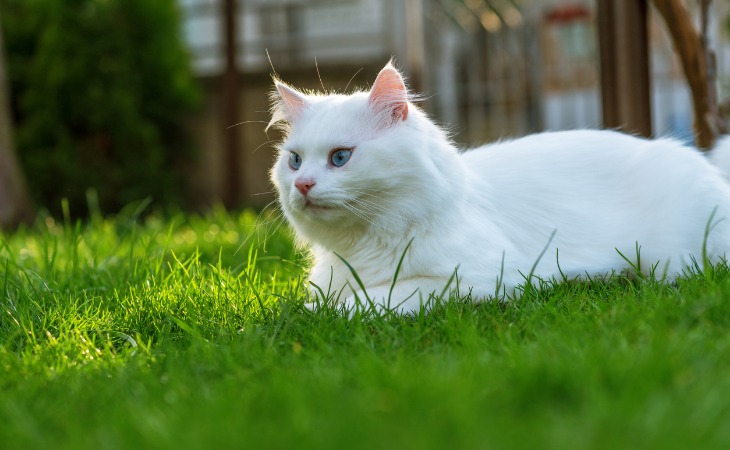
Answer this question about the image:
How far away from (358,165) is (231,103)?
199 inches

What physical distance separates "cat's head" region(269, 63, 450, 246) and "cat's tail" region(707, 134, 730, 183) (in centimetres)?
110

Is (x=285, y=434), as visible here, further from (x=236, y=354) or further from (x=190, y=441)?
(x=236, y=354)

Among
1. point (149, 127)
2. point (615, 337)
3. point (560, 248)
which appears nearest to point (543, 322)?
point (615, 337)

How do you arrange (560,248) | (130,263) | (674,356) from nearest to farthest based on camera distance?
(674,356) → (560,248) → (130,263)

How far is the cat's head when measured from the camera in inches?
91.3

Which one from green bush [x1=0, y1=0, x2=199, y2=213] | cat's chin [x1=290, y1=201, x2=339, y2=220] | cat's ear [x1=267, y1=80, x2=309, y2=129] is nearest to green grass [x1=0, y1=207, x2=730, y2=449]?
cat's chin [x1=290, y1=201, x2=339, y2=220]

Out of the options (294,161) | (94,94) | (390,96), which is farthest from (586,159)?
(94,94)

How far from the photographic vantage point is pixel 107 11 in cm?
776

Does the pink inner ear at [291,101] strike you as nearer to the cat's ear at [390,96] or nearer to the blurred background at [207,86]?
the cat's ear at [390,96]

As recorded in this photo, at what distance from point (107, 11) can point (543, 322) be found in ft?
22.4

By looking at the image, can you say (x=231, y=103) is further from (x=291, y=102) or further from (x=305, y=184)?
(x=305, y=184)

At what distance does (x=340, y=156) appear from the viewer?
93.8 inches

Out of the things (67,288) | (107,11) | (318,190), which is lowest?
(67,288)

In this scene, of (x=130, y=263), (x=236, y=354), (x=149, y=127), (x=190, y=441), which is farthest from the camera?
(x=149, y=127)
